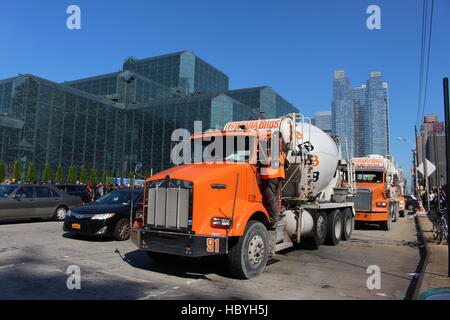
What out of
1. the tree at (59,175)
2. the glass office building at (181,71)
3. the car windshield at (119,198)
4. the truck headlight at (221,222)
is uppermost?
the glass office building at (181,71)

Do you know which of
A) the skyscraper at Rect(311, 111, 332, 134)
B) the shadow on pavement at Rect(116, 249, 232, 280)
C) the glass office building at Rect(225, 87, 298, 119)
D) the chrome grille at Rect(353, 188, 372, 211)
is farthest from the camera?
the glass office building at Rect(225, 87, 298, 119)

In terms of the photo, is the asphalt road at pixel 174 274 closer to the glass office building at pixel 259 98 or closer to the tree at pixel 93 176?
the tree at pixel 93 176

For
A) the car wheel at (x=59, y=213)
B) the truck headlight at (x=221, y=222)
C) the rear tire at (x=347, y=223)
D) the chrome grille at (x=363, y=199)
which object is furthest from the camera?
the chrome grille at (x=363, y=199)

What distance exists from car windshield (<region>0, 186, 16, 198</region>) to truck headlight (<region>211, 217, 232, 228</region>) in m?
10.4

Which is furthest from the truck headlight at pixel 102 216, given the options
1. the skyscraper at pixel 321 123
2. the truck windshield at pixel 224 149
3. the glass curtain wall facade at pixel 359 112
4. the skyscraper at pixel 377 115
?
the skyscraper at pixel 377 115

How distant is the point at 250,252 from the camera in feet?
21.1

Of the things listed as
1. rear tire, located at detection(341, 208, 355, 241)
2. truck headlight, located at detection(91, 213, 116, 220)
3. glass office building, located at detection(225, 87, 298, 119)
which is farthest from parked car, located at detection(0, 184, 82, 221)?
glass office building, located at detection(225, 87, 298, 119)

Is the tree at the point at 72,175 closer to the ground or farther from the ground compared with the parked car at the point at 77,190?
farther from the ground

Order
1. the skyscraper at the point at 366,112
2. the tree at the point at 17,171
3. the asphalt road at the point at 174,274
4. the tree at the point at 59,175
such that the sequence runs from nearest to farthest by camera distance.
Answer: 1. the asphalt road at the point at 174,274
2. the tree at the point at 17,171
3. the skyscraper at the point at 366,112
4. the tree at the point at 59,175

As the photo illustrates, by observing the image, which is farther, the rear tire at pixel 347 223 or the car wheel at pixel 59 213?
the car wheel at pixel 59 213

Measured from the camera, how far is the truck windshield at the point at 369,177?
1656 cm

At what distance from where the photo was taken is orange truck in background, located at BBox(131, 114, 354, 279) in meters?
6.00

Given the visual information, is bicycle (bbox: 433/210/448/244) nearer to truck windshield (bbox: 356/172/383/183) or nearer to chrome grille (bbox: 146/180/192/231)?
truck windshield (bbox: 356/172/383/183)
